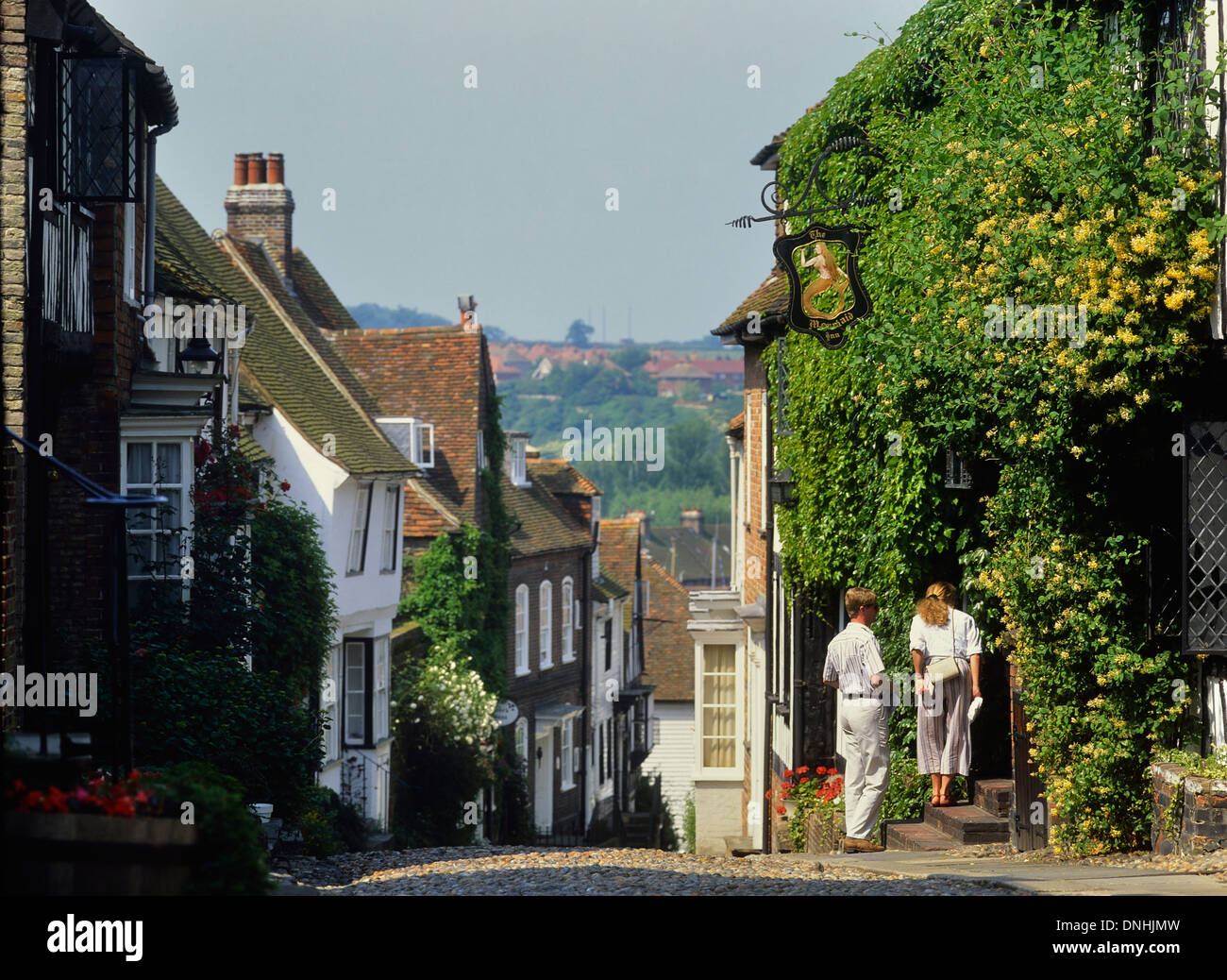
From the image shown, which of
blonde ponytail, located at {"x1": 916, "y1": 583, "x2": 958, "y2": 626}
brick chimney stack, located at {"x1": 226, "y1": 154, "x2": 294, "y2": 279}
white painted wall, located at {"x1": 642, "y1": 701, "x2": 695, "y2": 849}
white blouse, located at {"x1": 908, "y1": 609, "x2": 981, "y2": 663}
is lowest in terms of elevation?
white painted wall, located at {"x1": 642, "y1": 701, "x2": 695, "y2": 849}

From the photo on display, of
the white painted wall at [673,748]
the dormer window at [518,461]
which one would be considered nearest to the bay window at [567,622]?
the dormer window at [518,461]

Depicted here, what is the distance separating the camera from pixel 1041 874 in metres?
9.43

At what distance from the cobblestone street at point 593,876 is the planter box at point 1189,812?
5.52 ft

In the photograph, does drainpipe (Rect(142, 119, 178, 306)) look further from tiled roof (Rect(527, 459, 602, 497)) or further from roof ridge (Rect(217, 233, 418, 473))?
tiled roof (Rect(527, 459, 602, 497))

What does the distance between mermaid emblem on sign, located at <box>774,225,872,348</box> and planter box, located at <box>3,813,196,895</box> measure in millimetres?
6565

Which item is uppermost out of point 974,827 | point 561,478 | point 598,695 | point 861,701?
point 561,478

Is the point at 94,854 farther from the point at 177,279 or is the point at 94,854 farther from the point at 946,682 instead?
the point at 177,279

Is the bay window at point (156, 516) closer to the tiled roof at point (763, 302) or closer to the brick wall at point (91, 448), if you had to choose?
the brick wall at point (91, 448)

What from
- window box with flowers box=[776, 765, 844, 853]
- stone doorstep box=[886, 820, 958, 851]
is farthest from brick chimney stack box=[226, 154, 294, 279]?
stone doorstep box=[886, 820, 958, 851]

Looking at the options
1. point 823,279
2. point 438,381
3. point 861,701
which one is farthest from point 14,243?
point 438,381

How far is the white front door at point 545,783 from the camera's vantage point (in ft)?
117

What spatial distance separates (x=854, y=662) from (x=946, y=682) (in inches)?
44.5

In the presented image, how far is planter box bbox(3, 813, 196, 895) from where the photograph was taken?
6.54 meters

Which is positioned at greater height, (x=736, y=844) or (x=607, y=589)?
(x=607, y=589)
